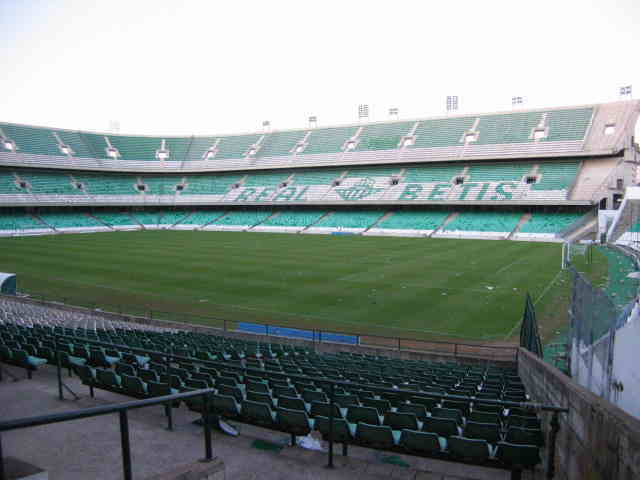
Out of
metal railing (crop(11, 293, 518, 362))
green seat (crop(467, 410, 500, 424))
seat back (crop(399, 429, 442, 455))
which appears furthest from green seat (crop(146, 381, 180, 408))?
metal railing (crop(11, 293, 518, 362))

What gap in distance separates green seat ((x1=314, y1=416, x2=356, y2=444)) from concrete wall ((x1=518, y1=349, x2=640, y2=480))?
2272mm

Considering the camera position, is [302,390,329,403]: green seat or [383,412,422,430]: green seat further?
[302,390,329,403]: green seat

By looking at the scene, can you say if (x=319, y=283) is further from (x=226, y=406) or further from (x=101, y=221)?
(x=101, y=221)

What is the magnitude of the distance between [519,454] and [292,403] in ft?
9.11

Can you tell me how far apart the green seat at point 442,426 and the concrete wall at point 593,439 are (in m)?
1.09

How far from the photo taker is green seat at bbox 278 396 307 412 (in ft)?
20.2

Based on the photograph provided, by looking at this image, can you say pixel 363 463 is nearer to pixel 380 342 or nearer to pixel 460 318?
pixel 380 342

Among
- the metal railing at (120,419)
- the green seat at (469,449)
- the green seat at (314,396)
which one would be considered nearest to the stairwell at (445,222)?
the green seat at (314,396)

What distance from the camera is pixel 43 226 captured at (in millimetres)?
60719

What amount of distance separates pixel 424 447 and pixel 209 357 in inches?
222

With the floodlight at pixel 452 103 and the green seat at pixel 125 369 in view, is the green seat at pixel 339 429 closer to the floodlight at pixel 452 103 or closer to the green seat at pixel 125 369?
the green seat at pixel 125 369

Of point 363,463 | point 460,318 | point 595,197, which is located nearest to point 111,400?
point 363,463

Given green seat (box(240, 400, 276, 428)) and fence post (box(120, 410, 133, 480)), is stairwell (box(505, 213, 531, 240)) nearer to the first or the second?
green seat (box(240, 400, 276, 428))

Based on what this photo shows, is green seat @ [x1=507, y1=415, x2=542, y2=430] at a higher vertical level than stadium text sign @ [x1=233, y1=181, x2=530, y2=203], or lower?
lower
